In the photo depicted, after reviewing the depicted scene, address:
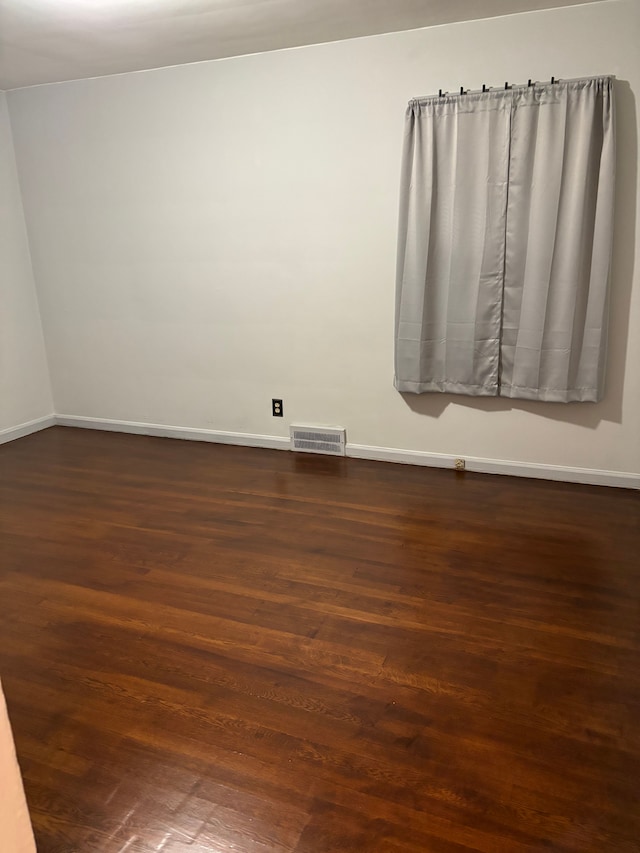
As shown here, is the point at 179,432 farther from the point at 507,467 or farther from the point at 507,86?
the point at 507,86

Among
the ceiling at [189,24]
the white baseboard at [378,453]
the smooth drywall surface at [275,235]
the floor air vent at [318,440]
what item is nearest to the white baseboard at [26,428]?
the white baseboard at [378,453]

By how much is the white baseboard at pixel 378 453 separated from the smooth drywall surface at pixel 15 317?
0.55 feet

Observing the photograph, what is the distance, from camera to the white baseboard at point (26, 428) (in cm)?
484

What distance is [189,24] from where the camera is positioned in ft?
10.6

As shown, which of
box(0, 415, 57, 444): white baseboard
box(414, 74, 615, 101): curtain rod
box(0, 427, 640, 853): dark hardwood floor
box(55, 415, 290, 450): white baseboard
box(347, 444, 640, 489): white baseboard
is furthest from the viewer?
box(0, 415, 57, 444): white baseboard

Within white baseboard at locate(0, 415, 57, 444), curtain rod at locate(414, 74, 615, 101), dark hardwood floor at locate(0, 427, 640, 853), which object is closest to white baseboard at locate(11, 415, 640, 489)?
white baseboard at locate(0, 415, 57, 444)

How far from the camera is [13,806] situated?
35.0 inches

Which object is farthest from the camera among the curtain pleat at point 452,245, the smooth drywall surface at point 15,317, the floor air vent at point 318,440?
the smooth drywall surface at point 15,317

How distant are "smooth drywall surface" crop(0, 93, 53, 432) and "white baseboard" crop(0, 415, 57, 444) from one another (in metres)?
0.03

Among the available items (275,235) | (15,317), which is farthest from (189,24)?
(15,317)

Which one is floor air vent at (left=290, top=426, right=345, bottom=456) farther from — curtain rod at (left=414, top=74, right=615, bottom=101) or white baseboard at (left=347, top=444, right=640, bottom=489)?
curtain rod at (left=414, top=74, right=615, bottom=101)

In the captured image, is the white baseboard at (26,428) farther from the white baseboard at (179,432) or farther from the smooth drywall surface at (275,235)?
the smooth drywall surface at (275,235)

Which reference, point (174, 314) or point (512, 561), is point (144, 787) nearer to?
point (512, 561)

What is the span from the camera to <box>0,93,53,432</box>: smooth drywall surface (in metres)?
4.70
